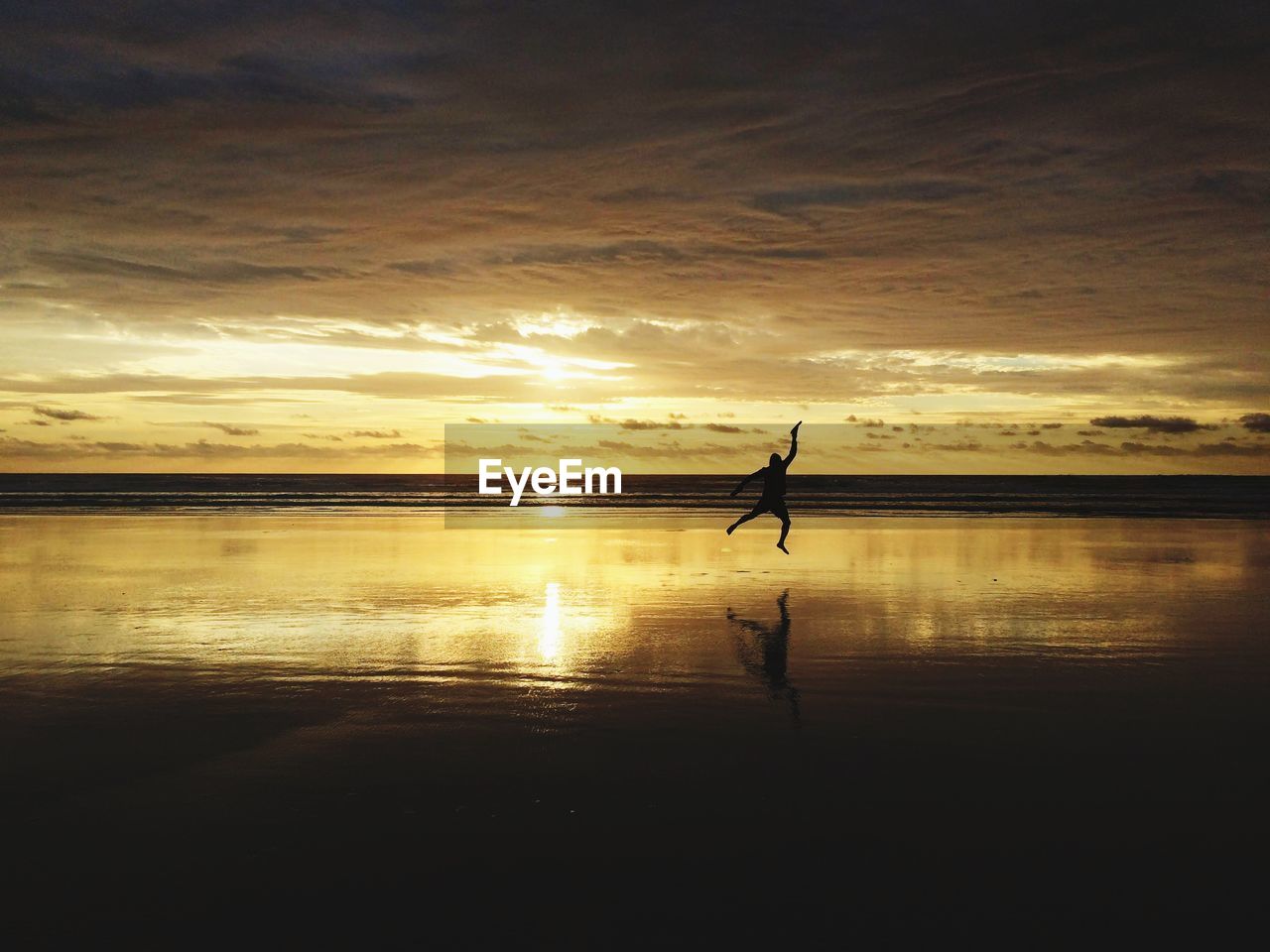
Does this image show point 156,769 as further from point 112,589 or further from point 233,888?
point 112,589

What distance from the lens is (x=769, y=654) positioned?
9477mm

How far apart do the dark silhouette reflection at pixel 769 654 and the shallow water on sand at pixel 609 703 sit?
0.18 ft

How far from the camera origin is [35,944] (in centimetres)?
385

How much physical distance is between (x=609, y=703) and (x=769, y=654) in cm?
245

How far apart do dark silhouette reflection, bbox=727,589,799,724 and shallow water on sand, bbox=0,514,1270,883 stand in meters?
0.06

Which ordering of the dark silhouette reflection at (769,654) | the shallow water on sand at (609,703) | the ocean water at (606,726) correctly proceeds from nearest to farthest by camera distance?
the ocean water at (606,726)
the shallow water on sand at (609,703)
the dark silhouette reflection at (769,654)

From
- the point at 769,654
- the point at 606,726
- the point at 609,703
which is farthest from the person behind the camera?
the point at 769,654

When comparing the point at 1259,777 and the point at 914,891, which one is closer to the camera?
the point at 914,891

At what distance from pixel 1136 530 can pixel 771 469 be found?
46.3 feet

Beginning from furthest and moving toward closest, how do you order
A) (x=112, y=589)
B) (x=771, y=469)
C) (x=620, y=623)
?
1. (x=771, y=469)
2. (x=112, y=589)
3. (x=620, y=623)

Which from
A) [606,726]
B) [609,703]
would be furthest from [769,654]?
[606,726]

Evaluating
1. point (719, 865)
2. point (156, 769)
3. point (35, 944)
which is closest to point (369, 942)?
point (35, 944)

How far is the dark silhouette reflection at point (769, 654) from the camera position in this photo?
789 cm

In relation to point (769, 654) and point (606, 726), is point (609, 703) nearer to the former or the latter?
point (606, 726)
